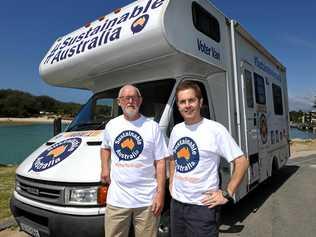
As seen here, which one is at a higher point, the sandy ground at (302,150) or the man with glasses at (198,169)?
the man with glasses at (198,169)

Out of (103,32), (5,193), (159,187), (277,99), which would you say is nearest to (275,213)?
(277,99)

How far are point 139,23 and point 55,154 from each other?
1.92 meters

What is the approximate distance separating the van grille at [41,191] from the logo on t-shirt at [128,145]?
0.91 m

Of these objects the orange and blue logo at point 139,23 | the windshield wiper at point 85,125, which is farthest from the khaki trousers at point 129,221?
the orange and blue logo at point 139,23

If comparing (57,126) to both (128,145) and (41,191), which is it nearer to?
(41,191)

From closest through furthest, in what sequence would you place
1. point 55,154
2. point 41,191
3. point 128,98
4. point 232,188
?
point 232,188, point 128,98, point 41,191, point 55,154

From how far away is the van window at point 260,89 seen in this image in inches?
271

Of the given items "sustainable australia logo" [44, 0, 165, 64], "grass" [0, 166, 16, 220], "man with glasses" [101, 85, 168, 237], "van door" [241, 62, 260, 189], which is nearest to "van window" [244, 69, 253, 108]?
"van door" [241, 62, 260, 189]

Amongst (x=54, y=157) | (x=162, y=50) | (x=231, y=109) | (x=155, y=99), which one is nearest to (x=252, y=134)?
(x=231, y=109)

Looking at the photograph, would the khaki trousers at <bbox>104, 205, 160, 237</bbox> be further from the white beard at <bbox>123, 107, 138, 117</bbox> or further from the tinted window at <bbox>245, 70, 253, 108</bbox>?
the tinted window at <bbox>245, 70, 253, 108</bbox>

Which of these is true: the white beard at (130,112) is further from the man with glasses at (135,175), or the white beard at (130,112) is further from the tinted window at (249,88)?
the tinted window at (249,88)

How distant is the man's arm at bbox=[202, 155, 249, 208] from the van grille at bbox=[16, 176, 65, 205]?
64.9 inches

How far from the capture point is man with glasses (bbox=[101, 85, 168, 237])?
123 inches

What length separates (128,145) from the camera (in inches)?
124
